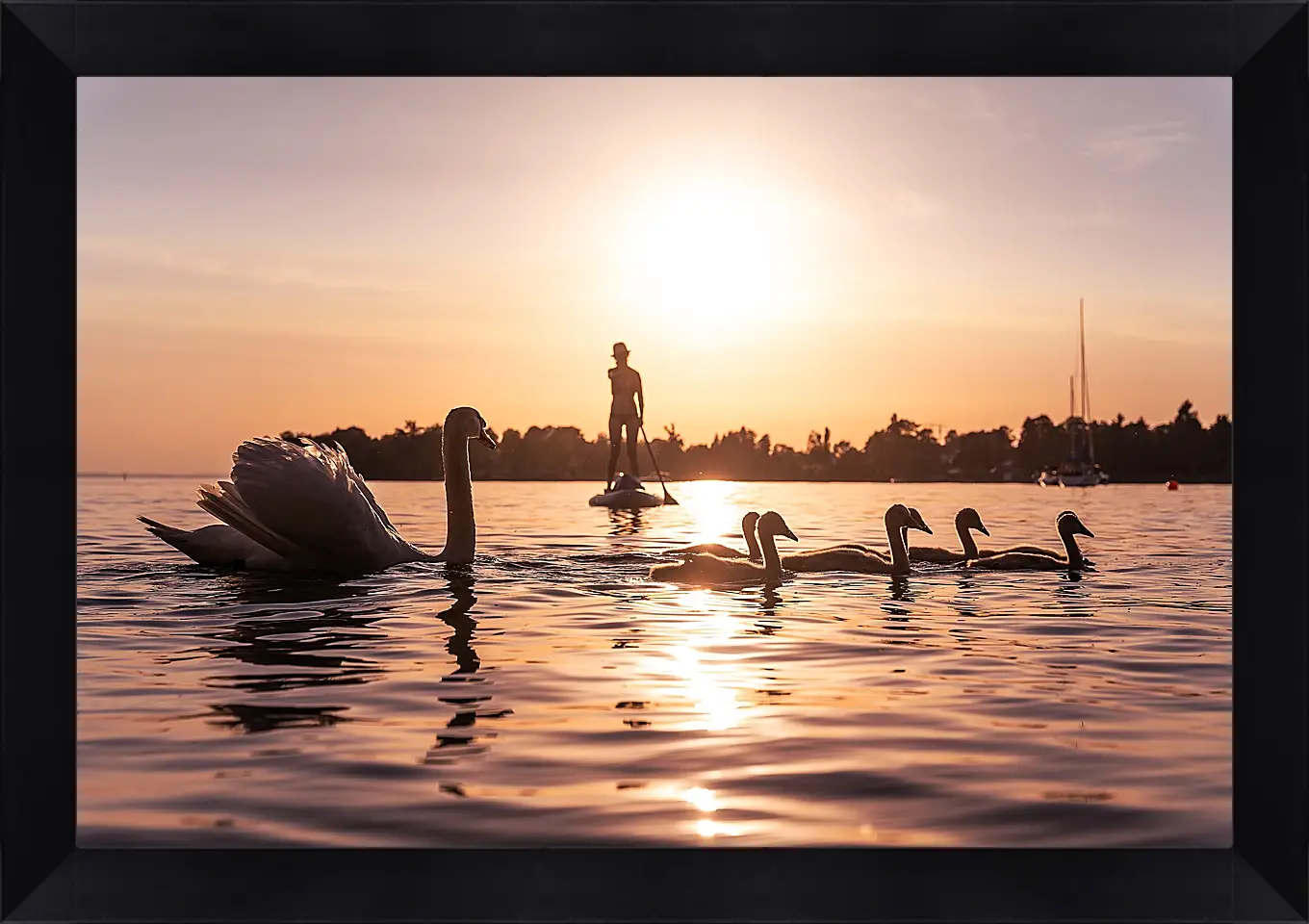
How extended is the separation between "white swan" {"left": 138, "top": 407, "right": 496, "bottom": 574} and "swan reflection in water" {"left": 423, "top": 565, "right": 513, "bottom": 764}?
1389mm

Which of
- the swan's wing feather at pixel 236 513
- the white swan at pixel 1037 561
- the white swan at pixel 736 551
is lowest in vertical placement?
the white swan at pixel 1037 561

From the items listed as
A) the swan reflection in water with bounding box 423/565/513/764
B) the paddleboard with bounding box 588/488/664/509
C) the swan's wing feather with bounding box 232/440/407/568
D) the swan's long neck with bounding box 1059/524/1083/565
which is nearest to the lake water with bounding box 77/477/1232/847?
the swan reflection in water with bounding box 423/565/513/764

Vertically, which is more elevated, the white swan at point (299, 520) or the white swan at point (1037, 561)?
the white swan at point (299, 520)

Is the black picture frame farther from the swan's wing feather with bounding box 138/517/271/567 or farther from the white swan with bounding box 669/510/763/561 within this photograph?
the white swan with bounding box 669/510/763/561

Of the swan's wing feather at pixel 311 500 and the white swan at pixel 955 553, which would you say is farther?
the white swan at pixel 955 553

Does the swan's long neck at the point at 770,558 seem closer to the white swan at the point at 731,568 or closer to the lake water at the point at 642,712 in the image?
the white swan at the point at 731,568

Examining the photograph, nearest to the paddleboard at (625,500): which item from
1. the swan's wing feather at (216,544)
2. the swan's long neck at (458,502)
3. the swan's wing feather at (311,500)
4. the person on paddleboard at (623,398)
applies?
the person on paddleboard at (623,398)

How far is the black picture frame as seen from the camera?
3.08 metres

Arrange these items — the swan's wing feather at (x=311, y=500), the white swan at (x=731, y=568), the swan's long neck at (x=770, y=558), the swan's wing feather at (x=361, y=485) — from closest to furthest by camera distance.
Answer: the swan's wing feather at (x=311, y=500) < the swan's wing feather at (x=361, y=485) < the white swan at (x=731, y=568) < the swan's long neck at (x=770, y=558)

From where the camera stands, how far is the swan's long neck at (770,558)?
10.0 metres

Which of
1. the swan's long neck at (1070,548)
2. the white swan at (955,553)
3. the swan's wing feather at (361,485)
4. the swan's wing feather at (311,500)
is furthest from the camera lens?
the white swan at (955,553)
